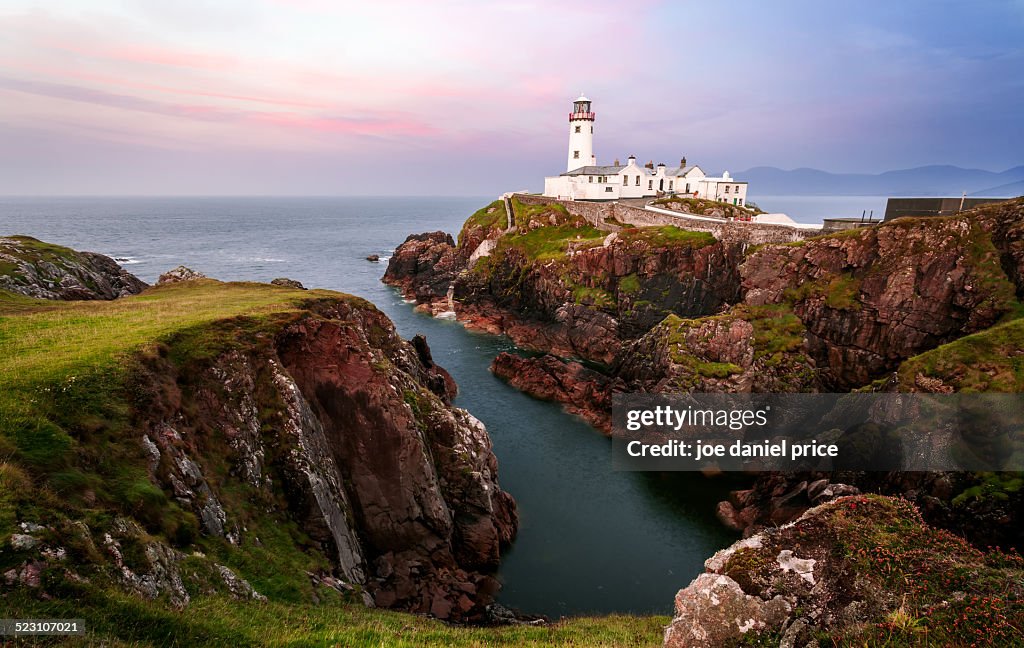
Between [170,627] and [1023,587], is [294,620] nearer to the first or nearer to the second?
[170,627]

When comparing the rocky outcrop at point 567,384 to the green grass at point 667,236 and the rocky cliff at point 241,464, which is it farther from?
the green grass at point 667,236

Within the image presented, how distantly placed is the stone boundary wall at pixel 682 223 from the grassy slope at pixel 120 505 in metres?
54.7

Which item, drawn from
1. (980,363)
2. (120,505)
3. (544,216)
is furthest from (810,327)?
(120,505)

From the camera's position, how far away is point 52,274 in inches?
1841

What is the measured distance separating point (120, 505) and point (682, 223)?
248ft

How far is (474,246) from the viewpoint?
346ft

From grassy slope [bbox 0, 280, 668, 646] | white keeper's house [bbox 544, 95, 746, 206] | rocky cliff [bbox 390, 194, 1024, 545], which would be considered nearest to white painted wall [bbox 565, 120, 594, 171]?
white keeper's house [bbox 544, 95, 746, 206]

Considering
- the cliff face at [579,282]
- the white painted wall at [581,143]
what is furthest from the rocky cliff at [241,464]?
the white painted wall at [581,143]

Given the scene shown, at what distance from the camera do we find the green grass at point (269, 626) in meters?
10.2

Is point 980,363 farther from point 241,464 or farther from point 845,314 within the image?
point 241,464

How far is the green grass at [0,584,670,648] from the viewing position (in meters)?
10.2

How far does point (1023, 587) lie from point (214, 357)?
3057 cm

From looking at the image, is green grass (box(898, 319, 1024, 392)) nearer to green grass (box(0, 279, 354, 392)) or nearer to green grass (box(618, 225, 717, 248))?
green grass (box(618, 225, 717, 248))

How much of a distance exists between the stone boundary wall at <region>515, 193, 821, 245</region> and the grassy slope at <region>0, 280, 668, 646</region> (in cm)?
5469
